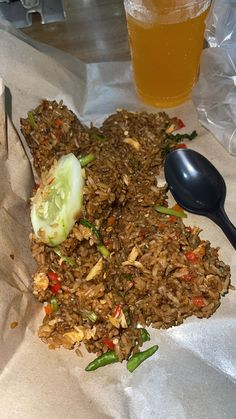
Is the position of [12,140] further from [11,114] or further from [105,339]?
[105,339]

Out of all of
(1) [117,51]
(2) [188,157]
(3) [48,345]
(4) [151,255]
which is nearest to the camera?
(3) [48,345]

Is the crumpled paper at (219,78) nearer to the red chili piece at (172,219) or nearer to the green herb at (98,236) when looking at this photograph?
the red chili piece at (172,219)

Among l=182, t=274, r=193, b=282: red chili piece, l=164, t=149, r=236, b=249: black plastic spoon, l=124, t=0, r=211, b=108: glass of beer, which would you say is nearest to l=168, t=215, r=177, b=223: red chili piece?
l=164, t=149, r=236, b=249: black plastic spoon

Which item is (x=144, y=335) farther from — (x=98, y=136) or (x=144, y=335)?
(x=98, y=136)

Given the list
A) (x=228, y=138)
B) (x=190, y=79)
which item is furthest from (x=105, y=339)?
(x=190, y=79)

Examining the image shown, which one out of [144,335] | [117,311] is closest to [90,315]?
[117,311]

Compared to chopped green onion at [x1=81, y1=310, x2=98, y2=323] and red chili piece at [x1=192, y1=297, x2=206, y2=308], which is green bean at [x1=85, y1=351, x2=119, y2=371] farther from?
red chili piece at [x1=192, y1=297, x2=206, y2=308]
